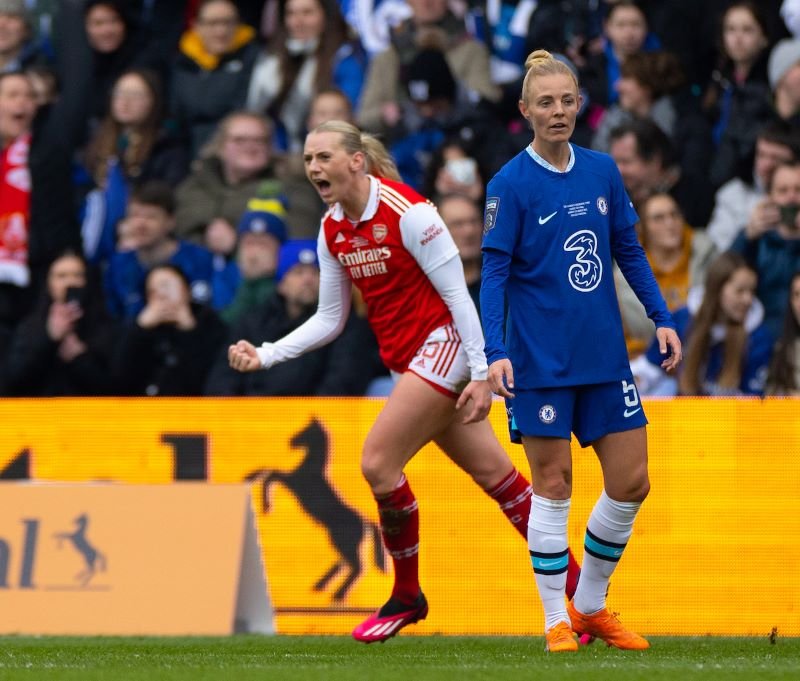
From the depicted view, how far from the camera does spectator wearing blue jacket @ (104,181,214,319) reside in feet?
40.6

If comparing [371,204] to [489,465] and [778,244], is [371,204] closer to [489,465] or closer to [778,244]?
[489,465]

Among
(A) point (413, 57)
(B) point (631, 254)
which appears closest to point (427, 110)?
(A) point (413, 57)

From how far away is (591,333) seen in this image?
6.71 meters

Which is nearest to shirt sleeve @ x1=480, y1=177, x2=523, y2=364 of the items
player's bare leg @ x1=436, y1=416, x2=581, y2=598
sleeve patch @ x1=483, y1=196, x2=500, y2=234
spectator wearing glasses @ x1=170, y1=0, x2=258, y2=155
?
sleeve patch @ x1=483, y1=196, x2=500, y2=234

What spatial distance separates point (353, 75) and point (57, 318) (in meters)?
2.97

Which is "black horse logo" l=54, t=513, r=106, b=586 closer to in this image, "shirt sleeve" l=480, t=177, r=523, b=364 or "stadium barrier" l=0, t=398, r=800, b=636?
"stadium barrier" l=0, t=398, r=800, b=636

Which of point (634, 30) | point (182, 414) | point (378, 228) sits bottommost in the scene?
point (182, 414)

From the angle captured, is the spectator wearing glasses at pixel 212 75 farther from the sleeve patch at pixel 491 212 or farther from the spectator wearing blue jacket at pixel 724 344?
the sleeve patch at pixel 491 212

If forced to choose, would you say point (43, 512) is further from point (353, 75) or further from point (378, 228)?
point (353, 75)

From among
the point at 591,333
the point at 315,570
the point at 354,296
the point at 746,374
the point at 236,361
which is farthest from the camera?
Result: the point at 354,296

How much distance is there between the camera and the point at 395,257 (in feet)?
24.4

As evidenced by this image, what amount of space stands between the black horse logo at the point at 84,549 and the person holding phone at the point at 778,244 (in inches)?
168

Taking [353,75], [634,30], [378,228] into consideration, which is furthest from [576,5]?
[378,228]

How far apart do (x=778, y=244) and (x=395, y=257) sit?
404 cm
